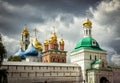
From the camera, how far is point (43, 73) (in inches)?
1587

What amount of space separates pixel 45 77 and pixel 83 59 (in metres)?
7.87

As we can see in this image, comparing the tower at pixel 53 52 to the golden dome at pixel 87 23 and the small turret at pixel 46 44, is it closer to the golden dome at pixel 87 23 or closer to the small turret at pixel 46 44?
the small turret at pixel 46 44

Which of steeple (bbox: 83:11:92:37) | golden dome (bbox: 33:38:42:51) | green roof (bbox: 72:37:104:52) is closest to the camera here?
green roof (bbox: 72:37:104:52)

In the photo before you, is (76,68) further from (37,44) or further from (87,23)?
(37,44)

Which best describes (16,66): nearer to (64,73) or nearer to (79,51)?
(64,73)

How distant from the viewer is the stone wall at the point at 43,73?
124ft

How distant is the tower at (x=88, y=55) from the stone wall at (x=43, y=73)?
151cm

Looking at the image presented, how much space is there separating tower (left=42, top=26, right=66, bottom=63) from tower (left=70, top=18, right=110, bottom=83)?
7253 mm

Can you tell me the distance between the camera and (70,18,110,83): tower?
41934 millimetres

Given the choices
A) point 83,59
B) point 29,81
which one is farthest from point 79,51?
point 29,81

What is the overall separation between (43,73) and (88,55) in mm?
9181

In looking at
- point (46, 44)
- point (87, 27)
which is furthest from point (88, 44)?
point (46, 44)

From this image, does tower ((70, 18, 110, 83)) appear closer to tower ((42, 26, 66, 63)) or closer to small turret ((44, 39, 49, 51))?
tower ((42, 26, 66, 63))

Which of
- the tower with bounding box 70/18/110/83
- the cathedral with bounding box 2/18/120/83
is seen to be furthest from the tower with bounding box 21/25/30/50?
the tower with bounding box 70/18/110/83
